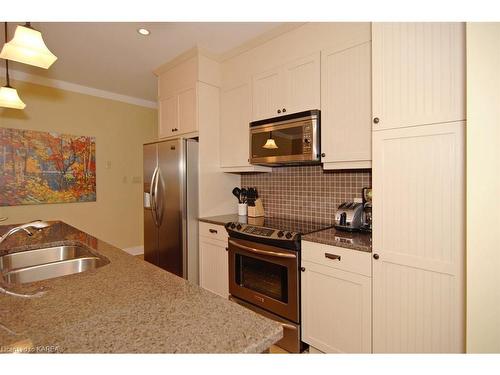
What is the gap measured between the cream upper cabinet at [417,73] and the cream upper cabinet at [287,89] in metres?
0.58

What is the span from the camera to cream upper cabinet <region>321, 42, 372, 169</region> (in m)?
1.84

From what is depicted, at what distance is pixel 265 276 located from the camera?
214cm

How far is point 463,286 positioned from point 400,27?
139 cm

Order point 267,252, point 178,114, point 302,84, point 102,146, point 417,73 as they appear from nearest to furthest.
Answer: point 417,73 < point 267,252 < point 302,84 < point 178,114 < point 102,146

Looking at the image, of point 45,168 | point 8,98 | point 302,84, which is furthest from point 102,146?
point 302,84

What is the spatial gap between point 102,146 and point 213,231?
8.78 ft

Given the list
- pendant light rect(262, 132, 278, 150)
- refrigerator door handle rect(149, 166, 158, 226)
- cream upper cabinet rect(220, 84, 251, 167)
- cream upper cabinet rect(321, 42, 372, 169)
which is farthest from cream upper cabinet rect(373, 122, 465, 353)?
refrigerator door handle rect(149, 166, 158, 226)

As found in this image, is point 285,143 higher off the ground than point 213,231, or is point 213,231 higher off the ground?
point 285,143

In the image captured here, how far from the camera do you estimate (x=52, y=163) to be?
3.70m

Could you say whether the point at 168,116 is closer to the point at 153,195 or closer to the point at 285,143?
the point at 153,195

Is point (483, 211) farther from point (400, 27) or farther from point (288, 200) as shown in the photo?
point (288, 200)

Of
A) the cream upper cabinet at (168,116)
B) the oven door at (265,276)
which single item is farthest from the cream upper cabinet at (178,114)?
the oven door at (265,276)

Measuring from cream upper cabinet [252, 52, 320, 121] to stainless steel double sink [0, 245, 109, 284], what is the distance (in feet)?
5.73

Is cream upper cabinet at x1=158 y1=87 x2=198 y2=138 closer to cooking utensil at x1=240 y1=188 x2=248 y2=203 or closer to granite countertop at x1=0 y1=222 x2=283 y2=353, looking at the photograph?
cooking utensil at x1=240 y1=188 x2=248 y2=203
